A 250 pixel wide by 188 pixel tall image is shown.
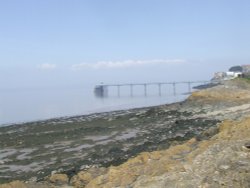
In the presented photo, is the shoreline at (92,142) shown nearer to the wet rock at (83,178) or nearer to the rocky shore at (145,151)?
the rocky shore at (145,151)

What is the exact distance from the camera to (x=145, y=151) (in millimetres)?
19578

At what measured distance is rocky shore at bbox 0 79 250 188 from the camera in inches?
401

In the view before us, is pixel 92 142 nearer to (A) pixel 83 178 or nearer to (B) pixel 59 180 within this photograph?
(B) pixel 59 180

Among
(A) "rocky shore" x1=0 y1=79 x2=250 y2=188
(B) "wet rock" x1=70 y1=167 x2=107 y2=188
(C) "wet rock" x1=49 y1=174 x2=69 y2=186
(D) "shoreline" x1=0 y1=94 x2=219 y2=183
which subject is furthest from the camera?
(D) "shoreline" x1=0 y1=94 x2=219 y2=183

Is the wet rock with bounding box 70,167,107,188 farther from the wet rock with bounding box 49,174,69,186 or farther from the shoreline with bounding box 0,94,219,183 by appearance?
the shoreline with bounding box 0,94,219,183

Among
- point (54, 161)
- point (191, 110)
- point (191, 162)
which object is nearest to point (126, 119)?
point (191, 110)

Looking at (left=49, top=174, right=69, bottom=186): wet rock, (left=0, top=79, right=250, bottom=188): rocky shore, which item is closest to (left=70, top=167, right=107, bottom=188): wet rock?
(left=0, top=79, right=250, bottom=188): rocky shore

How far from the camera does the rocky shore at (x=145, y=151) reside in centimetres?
1018

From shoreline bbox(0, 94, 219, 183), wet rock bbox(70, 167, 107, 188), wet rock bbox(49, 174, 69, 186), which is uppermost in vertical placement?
wet rock bbox(70, 167, 107, 188)

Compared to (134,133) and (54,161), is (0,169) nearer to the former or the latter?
(54,161)

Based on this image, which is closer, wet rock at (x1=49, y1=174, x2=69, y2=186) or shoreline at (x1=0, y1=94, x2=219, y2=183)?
wet rock at (x1=49, y1=174, x2=69, y2=186)

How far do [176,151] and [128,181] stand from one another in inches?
102

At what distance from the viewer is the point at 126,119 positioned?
1565 inches

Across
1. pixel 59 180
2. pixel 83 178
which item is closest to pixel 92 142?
pixel 59 180
